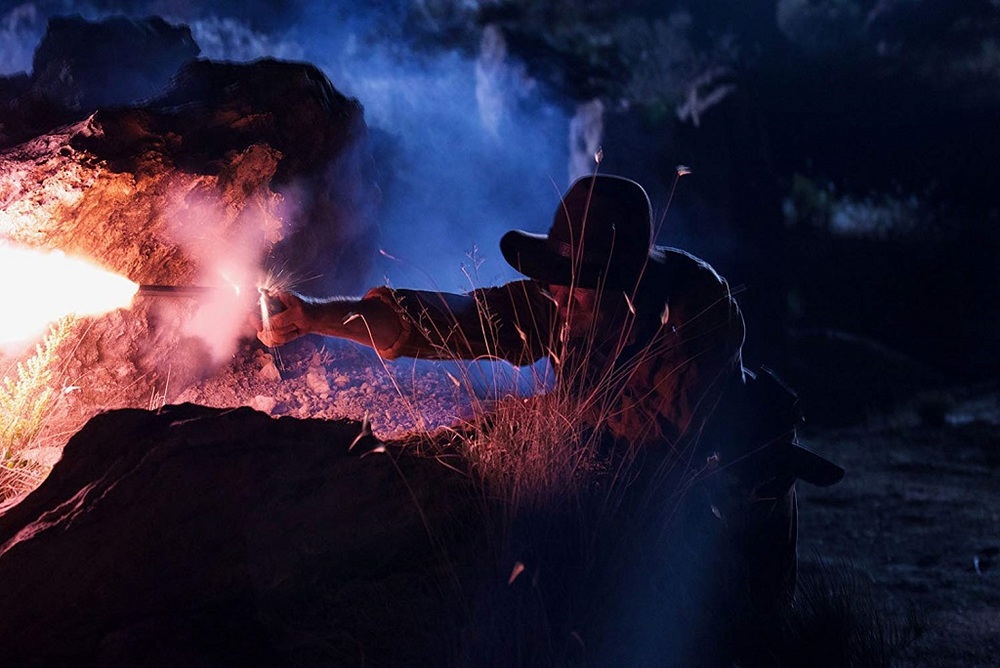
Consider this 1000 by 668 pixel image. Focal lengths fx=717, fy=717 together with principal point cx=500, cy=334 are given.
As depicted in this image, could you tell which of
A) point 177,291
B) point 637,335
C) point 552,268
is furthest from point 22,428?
point 637,335

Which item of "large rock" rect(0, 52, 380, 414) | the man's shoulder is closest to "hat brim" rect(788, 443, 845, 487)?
the man's shoulder

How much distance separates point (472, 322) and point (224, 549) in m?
1.40

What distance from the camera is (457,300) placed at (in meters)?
3.00

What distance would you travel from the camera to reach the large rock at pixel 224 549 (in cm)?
180

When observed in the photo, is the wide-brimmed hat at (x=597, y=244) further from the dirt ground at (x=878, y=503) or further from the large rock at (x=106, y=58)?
the large rock at (x=106, y=58)

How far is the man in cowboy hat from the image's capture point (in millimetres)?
2688

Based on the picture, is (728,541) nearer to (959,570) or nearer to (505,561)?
(505,561)

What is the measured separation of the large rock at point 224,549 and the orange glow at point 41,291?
4.88ft

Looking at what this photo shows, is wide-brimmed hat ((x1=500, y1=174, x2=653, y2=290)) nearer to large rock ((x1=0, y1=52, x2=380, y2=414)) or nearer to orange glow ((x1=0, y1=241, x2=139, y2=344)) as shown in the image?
large rock ((x1=0, y1=52, x2=380, y2=414))

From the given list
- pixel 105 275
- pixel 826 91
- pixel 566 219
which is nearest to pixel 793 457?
pixel 566 219

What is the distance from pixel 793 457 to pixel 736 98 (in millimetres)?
8568

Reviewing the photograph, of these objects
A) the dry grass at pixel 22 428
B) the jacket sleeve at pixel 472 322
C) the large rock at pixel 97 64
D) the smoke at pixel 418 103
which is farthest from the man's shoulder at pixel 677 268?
the smoke at pixel 418 103

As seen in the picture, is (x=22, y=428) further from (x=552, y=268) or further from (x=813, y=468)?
(x=813, y=468)

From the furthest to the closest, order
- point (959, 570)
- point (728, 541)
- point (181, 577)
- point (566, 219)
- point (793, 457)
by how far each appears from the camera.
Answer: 1. point (959, 570)
2. point (793, 457)
3. point (566, 219)
4. point (728, 541)
5. point (181, 577)
